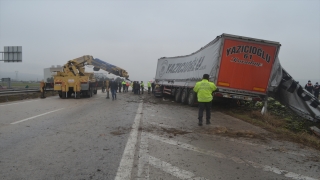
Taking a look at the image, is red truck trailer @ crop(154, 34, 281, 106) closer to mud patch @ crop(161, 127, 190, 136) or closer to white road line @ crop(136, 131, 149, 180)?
mud patch @ crop(161, 127, 190, 136)

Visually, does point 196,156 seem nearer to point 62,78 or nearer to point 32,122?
point 32,122

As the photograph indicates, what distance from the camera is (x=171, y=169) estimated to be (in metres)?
4.00

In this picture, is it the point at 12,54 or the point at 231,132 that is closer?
the point at 231,132

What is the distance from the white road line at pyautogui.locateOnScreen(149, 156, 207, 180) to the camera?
3.74 meters

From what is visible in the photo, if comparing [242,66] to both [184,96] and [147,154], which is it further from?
[147,154]

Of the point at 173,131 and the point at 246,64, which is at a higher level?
the point at 246,64

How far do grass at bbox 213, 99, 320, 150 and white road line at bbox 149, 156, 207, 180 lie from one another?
12.3 feet

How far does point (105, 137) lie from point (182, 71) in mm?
11265

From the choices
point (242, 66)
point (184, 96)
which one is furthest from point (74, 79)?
point (242, 66)

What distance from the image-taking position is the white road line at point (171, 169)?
3.74 m

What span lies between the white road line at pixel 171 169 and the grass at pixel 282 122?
3.74 meters

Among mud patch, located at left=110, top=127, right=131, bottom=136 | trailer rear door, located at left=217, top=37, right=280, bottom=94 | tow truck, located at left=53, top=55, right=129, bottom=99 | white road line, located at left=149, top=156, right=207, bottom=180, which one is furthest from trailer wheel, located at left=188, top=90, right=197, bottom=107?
white road line, located at left=149, top=156, right=207, bottom=180

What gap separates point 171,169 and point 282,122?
703cm

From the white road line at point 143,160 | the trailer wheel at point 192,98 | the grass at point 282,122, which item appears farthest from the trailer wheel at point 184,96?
the white road line at point 143,160
